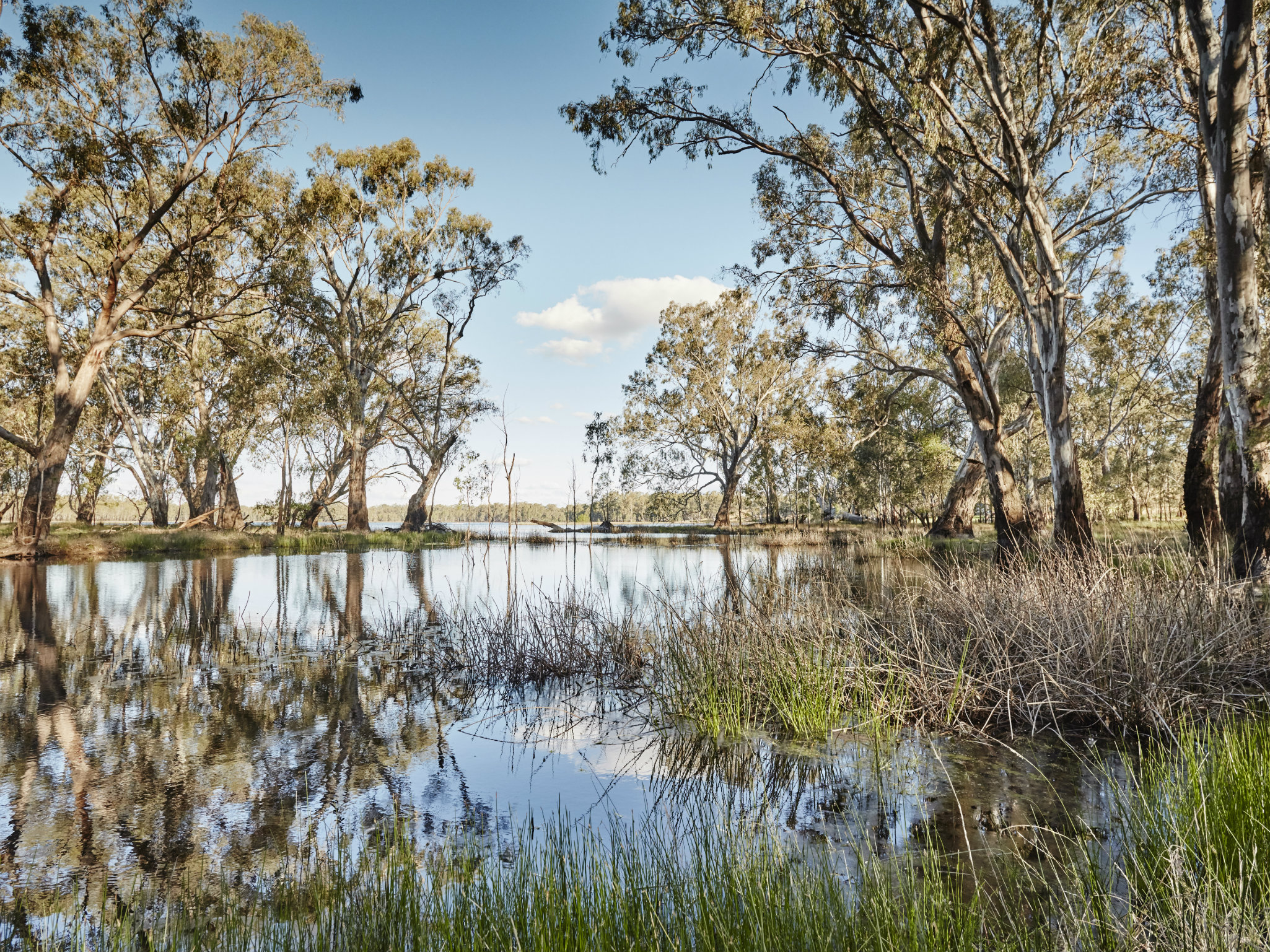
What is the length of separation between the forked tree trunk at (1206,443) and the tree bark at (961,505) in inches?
357

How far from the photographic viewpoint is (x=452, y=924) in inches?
79.9

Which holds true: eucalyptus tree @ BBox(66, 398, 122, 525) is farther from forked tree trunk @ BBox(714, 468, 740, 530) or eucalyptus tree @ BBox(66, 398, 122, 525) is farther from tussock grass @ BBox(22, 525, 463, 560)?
forked tree trunk @ BBox(714, 468, 740, 530)

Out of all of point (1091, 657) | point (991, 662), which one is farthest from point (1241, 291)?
point (991, 662)

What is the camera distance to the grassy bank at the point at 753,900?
1.84 meters

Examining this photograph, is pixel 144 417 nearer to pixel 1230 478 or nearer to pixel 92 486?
pixel 92 486

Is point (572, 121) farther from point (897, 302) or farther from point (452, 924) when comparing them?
point (452, 924)

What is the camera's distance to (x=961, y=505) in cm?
2164

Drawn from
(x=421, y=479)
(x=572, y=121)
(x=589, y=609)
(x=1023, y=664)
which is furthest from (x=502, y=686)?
(x=421, y=479)

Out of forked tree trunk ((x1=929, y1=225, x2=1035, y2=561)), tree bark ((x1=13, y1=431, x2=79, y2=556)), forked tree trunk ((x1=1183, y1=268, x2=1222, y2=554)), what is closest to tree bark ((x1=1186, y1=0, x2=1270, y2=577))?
forked tree trunk ((x1=1183, y1=268, x2=1222, y2=554))

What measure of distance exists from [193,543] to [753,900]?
70.7 ft

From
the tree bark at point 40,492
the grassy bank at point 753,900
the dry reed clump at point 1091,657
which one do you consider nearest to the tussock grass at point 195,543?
the tree bark at point 40,492

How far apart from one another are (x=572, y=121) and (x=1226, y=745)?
36.9 feet

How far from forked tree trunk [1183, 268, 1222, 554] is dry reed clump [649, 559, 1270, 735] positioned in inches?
296

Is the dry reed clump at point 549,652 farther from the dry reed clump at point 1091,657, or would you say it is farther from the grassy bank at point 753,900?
the grassy bank at point 753,900
